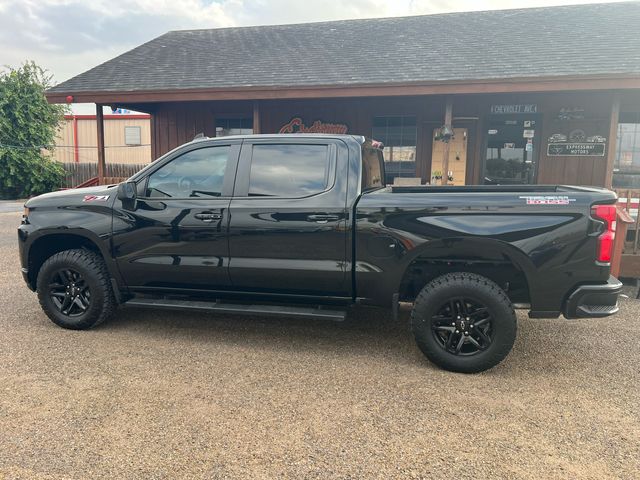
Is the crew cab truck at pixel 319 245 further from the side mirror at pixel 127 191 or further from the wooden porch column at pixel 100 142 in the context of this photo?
the wooden porch column at pixel 100 142

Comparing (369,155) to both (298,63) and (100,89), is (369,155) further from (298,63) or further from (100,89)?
(100,89)

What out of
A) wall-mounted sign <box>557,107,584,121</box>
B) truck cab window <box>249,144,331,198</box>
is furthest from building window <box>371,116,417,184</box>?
truck cab window <box>249,144,331,198</box>

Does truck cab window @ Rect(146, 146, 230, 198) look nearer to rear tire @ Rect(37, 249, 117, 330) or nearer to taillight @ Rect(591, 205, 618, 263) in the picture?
rear tire @ Rect(37, 249, 117, 330)

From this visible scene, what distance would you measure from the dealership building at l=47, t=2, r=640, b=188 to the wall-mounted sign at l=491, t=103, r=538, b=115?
2 cm

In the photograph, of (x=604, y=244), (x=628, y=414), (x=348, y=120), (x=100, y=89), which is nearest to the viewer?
(x=628, y=414)

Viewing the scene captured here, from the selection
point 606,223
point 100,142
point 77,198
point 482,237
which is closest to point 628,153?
point 606,223

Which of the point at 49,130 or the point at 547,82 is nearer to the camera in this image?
the point at 547,82

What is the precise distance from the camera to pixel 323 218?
3.96 m

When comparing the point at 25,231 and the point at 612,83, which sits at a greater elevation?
the point at 612,83

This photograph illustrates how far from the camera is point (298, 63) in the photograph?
36.2 ft

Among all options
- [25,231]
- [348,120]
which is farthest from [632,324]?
[348,120]

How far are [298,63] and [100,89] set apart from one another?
444cm

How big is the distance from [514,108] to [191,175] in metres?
8.72

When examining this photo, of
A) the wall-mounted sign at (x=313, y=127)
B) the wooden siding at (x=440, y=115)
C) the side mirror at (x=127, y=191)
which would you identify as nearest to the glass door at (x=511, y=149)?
the wooden siding at (x=440, y=115)
